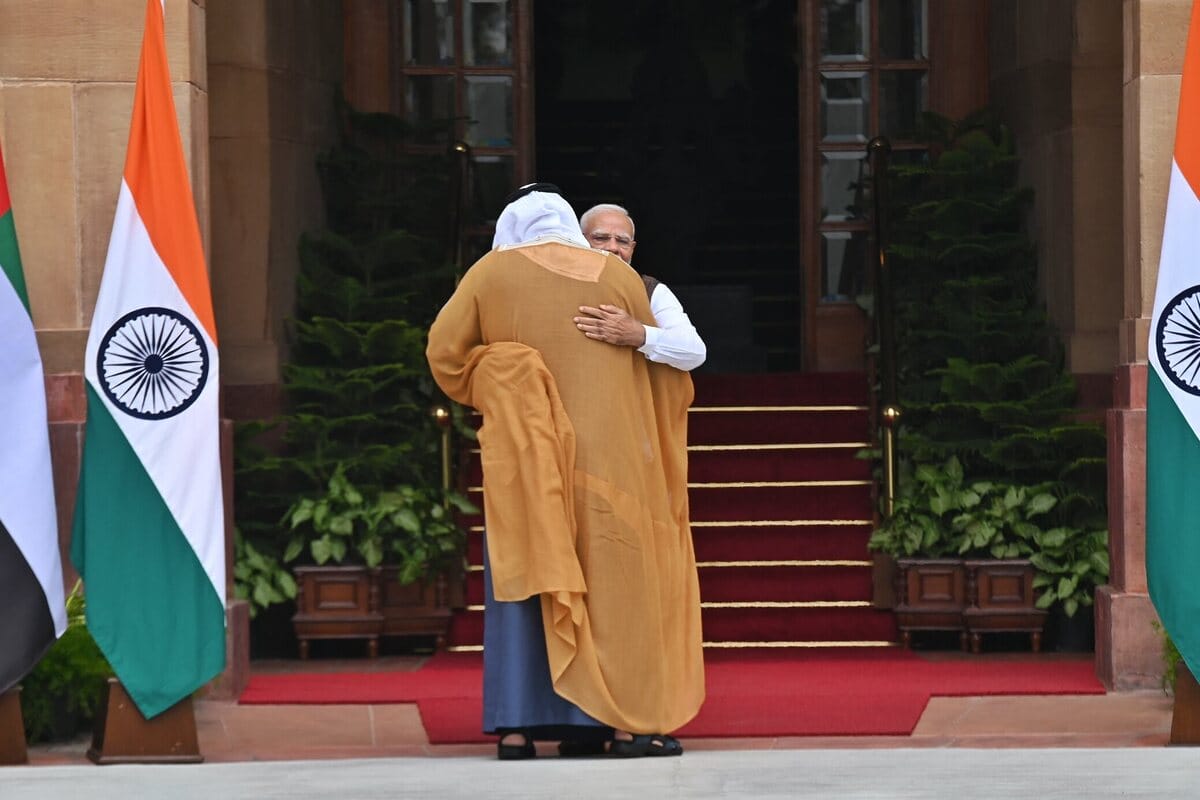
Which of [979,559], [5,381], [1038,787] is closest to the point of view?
[1038,787]

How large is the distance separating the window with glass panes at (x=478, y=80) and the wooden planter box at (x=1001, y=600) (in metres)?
3.50

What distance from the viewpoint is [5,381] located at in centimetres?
620

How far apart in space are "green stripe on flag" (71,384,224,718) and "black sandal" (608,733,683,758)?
4.25ft

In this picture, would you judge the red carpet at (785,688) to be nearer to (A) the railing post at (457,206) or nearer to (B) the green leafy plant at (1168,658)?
(B) the green leafy plant at (1168,658)

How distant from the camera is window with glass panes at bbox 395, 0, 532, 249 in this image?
10828 mm

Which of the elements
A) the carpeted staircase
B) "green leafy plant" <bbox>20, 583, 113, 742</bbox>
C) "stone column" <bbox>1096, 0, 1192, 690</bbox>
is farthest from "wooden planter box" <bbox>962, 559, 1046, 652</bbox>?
"green leafy plant" <bbox>20, 583, 113, 742</bbox>

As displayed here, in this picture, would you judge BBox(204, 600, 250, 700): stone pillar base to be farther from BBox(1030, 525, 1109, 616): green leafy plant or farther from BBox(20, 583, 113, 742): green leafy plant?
BBox(1030, 525, 1109, 616): green leafy plant

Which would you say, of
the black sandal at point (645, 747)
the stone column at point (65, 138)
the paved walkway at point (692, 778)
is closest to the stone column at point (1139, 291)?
the paved walkway at point (692, 778)

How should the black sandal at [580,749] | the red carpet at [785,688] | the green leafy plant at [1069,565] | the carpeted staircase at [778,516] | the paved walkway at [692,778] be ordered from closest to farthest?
1. the paved walkway at [692,778]
2. the black sandal at [580,749]
3. the red carpet at [785,688]
4. the green leafy plant at [1069,565]
5. the carpeted staircase at [778,516]

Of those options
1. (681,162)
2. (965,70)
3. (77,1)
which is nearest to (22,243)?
(77,1)

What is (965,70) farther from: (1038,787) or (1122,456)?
(1038,787)

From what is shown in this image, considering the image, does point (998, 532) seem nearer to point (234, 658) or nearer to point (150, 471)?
point (234, 658)

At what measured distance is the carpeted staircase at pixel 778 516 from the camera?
881 cm

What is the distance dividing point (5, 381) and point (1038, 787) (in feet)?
11.0
